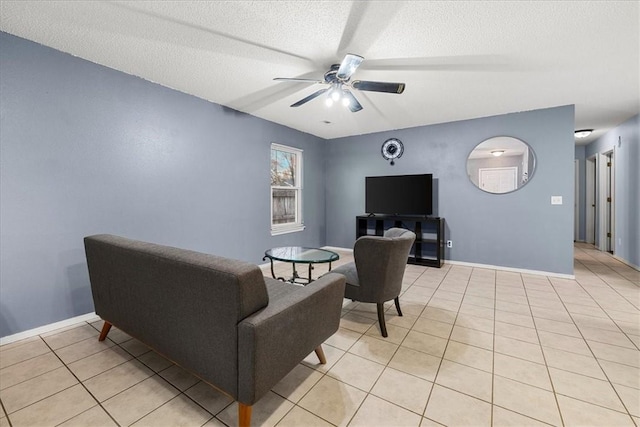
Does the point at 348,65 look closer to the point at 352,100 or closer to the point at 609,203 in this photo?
the point at 352,100

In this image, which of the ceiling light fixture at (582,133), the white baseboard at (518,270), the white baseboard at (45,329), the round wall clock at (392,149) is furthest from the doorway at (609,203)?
the white baseboard at (45,329)

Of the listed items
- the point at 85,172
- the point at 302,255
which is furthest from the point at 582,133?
the point at 85,172

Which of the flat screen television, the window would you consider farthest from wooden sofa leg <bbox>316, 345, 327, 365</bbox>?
the flat screen television

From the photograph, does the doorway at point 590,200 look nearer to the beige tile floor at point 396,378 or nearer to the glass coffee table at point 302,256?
the beige tile floor at point 396,378

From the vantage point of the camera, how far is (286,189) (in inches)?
199

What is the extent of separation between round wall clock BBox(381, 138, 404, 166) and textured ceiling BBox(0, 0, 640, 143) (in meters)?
1.57

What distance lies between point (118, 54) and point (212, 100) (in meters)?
1.22

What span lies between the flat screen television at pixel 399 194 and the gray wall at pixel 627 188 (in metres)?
3.04

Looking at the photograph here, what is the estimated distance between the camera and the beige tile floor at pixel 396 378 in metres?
1.42

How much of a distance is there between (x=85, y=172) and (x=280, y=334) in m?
2.57

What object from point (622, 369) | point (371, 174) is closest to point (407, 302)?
point (622, 369)

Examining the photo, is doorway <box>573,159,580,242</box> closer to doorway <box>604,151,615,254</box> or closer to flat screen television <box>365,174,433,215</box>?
doorway <box>604,151,615,254</box>

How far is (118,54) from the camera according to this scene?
8.04ft

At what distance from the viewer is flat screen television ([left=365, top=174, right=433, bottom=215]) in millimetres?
4617
